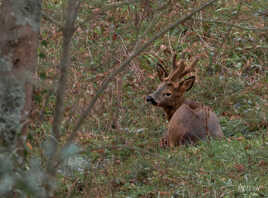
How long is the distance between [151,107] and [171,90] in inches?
28.6

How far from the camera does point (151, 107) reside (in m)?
8.76

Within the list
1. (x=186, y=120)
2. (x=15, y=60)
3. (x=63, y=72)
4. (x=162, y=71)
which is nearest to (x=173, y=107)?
(x=162, y=71)

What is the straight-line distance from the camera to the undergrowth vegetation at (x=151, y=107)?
4.70 m

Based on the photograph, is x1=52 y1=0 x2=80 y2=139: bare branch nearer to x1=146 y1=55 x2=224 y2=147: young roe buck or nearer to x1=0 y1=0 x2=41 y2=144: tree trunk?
x1=0 y1=0 x2=41 y2=144: tree trunk

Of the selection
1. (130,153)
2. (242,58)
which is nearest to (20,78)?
(130,153)

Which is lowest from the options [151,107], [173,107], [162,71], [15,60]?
[151,107]

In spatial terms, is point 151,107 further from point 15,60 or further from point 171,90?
point 15,60

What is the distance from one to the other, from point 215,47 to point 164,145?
404 centimetres

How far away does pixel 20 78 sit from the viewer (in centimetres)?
278

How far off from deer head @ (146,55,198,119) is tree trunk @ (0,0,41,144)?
499 centimetres

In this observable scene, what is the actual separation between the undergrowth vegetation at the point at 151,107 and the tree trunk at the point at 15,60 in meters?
0.16

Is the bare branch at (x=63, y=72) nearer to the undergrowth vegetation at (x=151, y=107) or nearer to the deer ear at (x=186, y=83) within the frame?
the undergrowth vegetation at (x=151, y=107)

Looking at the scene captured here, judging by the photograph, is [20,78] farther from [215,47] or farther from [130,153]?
[215,47]

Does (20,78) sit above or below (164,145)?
above
